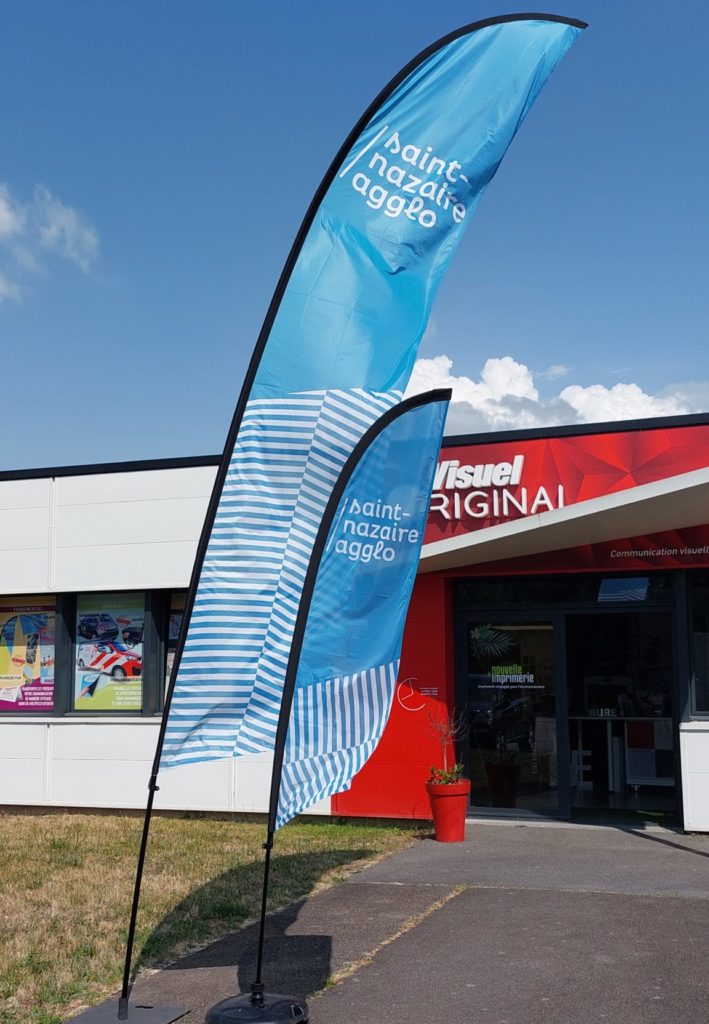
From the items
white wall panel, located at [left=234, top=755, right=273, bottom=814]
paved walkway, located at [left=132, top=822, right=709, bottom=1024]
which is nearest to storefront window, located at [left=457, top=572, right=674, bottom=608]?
paved walkway, located at [left=132, top=822, right=709, bottom=1024]

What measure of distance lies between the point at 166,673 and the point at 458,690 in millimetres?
3554

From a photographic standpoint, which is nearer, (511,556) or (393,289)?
(393,289)

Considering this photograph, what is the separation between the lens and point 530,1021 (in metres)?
5.14

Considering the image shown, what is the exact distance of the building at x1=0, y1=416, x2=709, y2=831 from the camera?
10.8 m

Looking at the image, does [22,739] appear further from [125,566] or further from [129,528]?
[129,528]

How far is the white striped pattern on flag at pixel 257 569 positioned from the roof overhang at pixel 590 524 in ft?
14.4

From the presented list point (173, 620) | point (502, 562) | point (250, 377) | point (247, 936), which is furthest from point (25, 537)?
point (250, 377)

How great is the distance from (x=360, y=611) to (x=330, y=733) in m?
0.54

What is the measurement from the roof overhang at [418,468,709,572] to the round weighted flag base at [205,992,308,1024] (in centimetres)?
518

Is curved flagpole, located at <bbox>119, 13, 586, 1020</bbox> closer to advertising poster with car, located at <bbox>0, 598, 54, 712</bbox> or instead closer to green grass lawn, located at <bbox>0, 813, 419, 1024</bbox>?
green grass lawn, located at <bbox>0, 813, 419, 1024</bbox>

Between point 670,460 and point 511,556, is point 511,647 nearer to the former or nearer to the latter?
point 511,556

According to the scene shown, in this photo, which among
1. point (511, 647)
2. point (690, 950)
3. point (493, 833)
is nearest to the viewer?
point (690, 950)

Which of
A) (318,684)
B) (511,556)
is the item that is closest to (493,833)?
(511,556)

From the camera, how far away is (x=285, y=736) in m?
4.38
